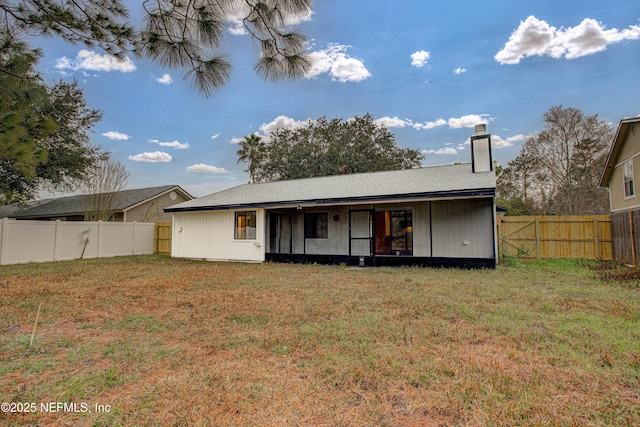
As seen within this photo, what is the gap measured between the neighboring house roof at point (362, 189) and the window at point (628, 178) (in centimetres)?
509

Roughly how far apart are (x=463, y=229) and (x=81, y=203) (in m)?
23.7

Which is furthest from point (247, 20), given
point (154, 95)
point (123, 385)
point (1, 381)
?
Result: point (154, 95)

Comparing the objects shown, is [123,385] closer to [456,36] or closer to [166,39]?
[166,39]

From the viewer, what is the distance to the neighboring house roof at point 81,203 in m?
20.5

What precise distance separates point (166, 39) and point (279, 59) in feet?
4.74

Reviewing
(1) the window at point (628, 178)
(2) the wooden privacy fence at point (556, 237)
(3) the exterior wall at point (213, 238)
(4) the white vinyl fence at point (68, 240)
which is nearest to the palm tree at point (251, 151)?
(4) the white vinyl fence at point (68, 240)

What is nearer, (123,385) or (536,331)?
(123,385)

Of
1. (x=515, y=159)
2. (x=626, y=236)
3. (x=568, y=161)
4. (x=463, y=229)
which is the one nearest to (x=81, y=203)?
(x=463, y=229)

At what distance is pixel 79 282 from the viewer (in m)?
7.95

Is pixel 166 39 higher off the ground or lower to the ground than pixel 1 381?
higher

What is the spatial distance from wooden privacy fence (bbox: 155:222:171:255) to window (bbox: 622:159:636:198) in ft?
63.3

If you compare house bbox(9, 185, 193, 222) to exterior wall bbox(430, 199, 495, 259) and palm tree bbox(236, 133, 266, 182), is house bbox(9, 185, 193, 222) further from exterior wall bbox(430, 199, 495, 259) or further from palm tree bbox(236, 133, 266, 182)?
exterior wall bbox(430, 199, 495, 259)

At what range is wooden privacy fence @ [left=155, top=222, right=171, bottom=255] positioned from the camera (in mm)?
16797

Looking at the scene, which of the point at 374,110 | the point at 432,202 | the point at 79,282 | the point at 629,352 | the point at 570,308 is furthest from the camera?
the point at 374,110
